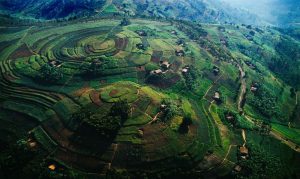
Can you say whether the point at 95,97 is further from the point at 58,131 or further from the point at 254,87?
the point at 254,87

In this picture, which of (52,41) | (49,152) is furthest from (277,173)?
(52,41)

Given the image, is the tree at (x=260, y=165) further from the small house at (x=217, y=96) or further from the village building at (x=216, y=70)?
the village building at (x=216, y=70)

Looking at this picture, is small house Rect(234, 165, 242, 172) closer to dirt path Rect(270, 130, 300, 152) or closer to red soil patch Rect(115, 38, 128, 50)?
dirt path Rect(270, 130, 300, 152)

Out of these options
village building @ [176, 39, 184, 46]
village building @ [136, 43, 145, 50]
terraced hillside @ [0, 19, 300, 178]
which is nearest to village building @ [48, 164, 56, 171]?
terraced hillside @ [0, 19, 300, 178]

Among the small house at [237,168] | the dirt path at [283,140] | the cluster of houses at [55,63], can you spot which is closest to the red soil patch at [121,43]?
the cluster of houses at [55,63]

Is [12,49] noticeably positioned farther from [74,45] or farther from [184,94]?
[184,94]

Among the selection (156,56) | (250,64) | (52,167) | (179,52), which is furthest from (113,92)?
(250,64)
